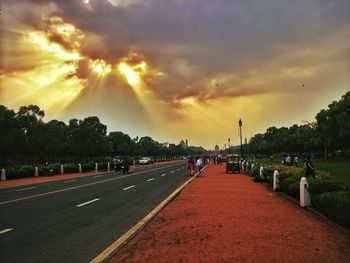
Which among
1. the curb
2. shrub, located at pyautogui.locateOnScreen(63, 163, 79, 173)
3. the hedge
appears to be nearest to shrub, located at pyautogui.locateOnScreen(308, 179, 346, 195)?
the hedge

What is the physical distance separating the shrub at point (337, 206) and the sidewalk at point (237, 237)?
285 mm

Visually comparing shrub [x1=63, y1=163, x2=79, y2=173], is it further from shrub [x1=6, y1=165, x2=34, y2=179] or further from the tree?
the tree

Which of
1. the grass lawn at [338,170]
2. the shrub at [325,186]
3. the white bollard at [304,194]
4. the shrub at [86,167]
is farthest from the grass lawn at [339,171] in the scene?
the shrub at [86,167]

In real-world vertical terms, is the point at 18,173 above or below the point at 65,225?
above

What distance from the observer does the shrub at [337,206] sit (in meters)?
10.1

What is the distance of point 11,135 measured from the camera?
66.9 m

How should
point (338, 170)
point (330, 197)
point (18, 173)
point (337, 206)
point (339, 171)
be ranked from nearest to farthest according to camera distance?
1. point (337, 206)
2. point (330, 197)
3. point (339, 171)
4. point (338, 170)
5. point (18, 173)

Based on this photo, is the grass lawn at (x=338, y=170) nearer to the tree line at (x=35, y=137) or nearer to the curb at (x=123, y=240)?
the curb at (x=123, y=240)

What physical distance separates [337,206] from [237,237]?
3.60 meters

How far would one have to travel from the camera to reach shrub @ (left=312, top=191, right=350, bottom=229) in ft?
33.3

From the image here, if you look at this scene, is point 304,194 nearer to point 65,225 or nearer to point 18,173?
point 65,225

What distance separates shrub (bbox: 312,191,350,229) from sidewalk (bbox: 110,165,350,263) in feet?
0.93

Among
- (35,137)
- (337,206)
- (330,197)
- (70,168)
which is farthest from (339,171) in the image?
(35,137)

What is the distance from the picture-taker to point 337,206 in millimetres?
10773
